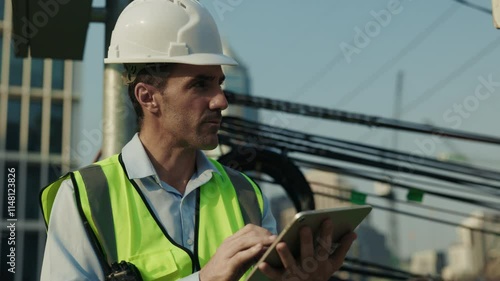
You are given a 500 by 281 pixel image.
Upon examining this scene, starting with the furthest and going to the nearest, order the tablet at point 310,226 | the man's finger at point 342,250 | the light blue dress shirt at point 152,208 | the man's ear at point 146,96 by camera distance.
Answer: the man's ear at point 146,96 < the light blue dress shirt at point 152,208 < the man's finger at point 342,250 < the tablet at point 310,226

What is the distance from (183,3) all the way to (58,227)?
36.8 inches

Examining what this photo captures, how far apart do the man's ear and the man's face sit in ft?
0.14

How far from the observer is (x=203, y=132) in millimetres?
2781

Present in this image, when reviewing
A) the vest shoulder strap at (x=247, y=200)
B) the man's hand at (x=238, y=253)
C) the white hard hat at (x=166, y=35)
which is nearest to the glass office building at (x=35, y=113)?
the white hard hat at (x=166, y=35)

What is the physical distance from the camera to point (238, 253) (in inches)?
92.0

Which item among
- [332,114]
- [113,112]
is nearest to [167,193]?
[113,112]

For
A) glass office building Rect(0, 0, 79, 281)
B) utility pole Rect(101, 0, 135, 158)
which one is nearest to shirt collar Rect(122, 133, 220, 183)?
utility pole Rect(101, 0, 135, 158)

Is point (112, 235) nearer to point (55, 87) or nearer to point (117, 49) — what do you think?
point (117, 49)

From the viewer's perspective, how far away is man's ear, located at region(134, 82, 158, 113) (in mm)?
2877

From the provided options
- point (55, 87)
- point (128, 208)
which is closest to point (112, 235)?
point (128, 208)

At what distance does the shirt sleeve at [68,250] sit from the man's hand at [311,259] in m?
0.58

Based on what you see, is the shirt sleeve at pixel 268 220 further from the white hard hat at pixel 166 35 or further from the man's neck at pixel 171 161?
the white hard hat at pixel 166 35

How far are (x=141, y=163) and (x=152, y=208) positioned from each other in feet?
0.53

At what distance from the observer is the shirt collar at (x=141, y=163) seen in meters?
2.78
